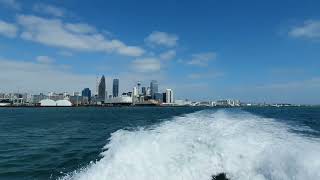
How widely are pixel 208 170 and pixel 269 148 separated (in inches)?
92.2

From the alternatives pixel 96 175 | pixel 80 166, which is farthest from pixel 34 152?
pixel 96 175

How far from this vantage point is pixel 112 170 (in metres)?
12.7

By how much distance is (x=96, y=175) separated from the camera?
41.2 feet

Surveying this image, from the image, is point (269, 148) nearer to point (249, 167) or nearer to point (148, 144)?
point (249, 167)

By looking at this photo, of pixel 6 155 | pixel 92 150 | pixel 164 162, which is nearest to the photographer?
pixel 164 162

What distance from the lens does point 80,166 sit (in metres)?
15.6

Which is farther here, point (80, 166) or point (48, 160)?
point (48, 160)

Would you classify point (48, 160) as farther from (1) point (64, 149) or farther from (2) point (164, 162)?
(2) point (164, 162)

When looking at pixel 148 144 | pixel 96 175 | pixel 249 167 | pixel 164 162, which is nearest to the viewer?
pixel 249 167

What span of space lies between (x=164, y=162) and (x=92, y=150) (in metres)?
8.05

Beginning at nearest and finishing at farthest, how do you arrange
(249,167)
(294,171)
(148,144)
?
(294,171) → (249,167) → (148,144)

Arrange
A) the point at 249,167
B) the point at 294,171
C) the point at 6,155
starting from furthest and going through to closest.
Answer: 1. the point at 6,155
2. the point at 249,167
3. the point at 294,171

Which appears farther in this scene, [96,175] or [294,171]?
[96,175]

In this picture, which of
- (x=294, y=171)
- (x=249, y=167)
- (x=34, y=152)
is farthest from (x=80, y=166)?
(x=294, y=171)
